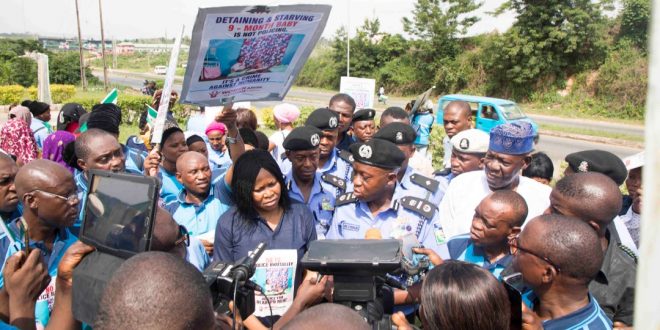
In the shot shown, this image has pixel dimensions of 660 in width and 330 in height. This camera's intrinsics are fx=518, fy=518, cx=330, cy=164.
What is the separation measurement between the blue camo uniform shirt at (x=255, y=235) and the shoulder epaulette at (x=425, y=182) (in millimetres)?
950

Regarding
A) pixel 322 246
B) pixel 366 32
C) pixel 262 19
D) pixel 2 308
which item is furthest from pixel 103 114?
pixel 366 32

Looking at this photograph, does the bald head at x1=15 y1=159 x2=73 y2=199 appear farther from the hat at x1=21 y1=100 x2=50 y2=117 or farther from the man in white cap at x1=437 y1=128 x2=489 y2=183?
the hat at x1=21 y1=100 x2=50 y2=117

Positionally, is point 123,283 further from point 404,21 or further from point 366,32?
point 366,32

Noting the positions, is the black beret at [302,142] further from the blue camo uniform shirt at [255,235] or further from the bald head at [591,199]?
the bald head at [591,199]

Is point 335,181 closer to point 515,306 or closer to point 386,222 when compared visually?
point 386,222

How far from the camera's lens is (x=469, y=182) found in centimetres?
352

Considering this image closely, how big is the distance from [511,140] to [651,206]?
273 cm

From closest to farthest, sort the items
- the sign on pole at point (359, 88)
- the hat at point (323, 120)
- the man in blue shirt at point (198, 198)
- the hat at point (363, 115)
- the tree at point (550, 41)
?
the man in blue shirt at point (198, 198)
the hat at point (323, 120)
the hat at point (363, 115)
the sign on pole at point (359, 88)
the tree at point (550, 41)

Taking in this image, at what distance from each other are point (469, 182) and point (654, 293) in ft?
9.39

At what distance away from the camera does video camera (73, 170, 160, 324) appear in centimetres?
173

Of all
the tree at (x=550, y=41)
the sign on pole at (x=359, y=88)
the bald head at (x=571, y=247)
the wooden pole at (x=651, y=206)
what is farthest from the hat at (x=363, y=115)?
the tree at (x=550, y=41)

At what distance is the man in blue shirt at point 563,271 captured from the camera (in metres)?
1.95

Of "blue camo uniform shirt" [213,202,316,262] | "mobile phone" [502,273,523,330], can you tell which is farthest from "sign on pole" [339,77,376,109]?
"mobile phone" [502,273,523,330]

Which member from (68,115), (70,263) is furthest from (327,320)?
(68,115)
